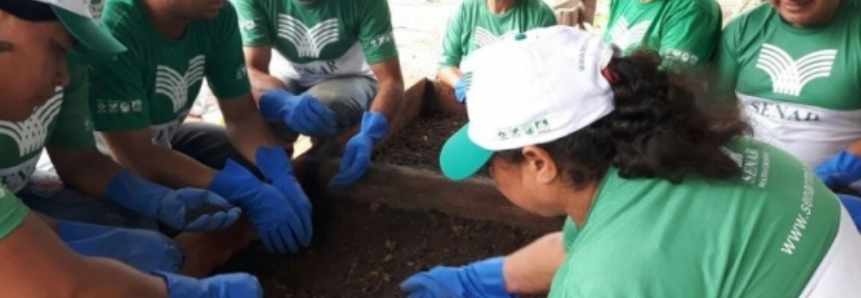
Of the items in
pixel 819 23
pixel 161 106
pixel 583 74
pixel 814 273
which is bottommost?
pixel 161 106

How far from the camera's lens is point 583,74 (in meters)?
1.09

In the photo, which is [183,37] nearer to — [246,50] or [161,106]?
[161,106]

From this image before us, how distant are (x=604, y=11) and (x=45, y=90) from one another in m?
4.89

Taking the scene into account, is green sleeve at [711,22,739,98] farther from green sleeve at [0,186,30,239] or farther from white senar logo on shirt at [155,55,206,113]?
green sleeve at [0,186,30,239]

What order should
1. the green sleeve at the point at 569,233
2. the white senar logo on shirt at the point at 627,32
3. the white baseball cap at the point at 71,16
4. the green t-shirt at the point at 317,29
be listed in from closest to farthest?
the white baseball cap at the point at 71,16 < the green sleeve at the point at 569,233 < the white senar logo on shirt at the point at 627,32 < the green t-shirt at the point at 317,29

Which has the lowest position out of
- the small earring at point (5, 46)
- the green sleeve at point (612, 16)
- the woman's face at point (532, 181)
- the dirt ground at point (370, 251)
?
the dirt ground at point (370, 251)

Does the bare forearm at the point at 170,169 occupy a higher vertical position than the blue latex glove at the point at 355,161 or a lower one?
higher

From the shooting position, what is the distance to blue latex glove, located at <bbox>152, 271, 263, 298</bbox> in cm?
145

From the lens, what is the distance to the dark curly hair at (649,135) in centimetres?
107

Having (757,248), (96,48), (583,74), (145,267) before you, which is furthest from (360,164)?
(757,248)

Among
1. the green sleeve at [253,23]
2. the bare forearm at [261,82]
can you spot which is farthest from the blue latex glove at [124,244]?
the green sleeve at [253,23]

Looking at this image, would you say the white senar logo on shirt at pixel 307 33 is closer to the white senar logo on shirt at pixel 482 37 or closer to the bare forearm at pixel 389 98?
the bare forearm at pixel 389 98

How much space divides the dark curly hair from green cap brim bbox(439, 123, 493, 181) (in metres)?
0.07

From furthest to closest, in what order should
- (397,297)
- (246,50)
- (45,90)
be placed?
1. (246,50)
2. (397,297)
3. (45,90)
